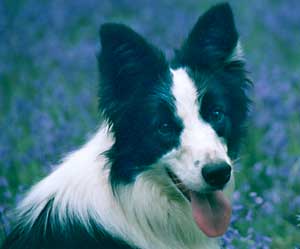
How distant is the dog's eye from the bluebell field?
914 millimetres

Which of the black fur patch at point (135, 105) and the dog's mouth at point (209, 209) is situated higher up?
the black fur patch at point (135, 105)

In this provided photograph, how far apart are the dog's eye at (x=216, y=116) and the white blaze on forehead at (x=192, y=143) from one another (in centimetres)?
8

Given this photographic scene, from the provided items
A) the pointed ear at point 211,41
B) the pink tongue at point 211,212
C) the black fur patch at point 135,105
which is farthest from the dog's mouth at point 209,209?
the pointed ear at point 211,41

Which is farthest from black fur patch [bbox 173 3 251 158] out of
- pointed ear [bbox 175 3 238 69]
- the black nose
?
the black nose

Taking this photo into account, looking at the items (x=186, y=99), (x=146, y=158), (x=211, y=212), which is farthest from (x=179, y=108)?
(x=211, y=212)

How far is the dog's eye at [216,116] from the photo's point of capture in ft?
13.2

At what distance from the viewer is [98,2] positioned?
459 inches

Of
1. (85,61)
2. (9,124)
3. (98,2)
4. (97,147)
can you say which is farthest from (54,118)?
(98,2)

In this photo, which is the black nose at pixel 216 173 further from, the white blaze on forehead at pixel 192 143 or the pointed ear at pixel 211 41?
the pointed ear at pixel 211 41

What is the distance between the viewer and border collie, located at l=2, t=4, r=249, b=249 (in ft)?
13.0

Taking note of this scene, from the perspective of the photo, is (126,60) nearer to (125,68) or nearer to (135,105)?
(125,68)

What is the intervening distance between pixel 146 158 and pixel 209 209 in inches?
19.8

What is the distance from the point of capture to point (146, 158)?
4090mm

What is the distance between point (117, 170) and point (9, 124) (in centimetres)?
333
